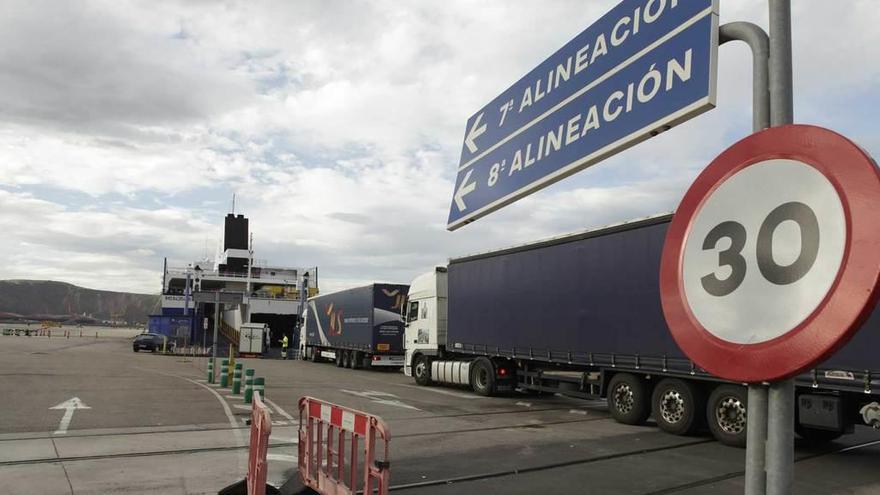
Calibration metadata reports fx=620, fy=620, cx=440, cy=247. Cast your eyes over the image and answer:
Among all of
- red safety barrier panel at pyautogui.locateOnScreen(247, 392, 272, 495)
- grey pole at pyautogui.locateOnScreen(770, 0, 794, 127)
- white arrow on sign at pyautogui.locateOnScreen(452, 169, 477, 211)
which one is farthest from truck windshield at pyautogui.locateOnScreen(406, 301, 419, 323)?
grey pole at pyautogui.locateOnScreen(770, 0, 794, 127)

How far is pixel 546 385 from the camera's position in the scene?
598 inches

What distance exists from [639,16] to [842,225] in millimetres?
1430

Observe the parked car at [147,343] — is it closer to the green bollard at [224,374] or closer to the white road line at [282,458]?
the green bollard at [224,374]

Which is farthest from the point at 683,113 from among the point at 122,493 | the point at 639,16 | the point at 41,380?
the point at 41,380

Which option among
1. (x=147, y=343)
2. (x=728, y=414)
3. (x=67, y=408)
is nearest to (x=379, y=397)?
(x=67, y=408)

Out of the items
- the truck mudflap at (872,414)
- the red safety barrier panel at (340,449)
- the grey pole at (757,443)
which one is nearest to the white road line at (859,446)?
the truck mudflap at (872,414)

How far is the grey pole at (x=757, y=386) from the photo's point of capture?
1745 millimetres

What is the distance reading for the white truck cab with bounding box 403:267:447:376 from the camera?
1978 centimetres

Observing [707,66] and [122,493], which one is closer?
[707,66]

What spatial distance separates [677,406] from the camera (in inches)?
446

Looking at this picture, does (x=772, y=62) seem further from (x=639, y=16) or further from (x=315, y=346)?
(x=315, y=346)

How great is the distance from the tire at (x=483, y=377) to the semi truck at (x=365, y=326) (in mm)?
9736

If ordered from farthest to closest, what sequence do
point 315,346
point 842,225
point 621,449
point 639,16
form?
point 315,346 → point 621,449 → point 639,16 → point 842,225

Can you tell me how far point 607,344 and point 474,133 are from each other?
978 centimetres
